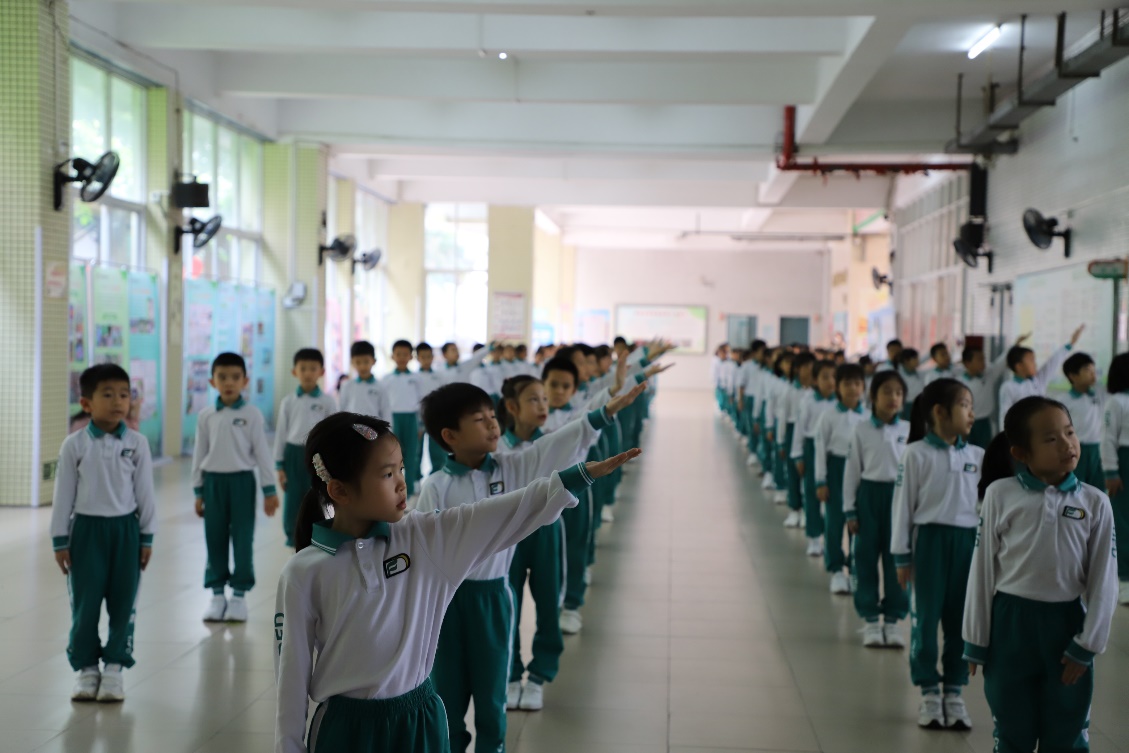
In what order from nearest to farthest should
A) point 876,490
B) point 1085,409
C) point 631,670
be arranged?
point 631,670 < point 876,490 < point 1085,409

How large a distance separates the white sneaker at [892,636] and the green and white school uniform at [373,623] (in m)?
3.83

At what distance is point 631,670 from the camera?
5211mm

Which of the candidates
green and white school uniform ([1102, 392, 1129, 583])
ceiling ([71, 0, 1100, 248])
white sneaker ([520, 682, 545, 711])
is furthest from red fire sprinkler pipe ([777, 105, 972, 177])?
white sneaker ([520, 682, 545, 711])

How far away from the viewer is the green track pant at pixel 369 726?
2.27 m

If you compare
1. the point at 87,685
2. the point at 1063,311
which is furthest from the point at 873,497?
the point at 1063,311

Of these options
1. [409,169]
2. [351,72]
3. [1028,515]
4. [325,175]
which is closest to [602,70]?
[351,72]

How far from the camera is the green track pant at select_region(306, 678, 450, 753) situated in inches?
89.2

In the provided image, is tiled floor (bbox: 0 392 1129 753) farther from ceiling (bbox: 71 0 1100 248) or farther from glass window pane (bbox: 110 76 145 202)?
glass window pane (bbox: 110 76 145 202)

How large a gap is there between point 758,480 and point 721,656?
7340mm

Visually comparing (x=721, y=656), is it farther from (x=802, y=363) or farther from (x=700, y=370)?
(x=700, y=370)

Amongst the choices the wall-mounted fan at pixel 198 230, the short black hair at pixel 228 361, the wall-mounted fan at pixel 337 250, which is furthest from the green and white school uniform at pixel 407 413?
the wall-mounted fan at pixel 337 250

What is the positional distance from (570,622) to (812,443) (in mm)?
3121

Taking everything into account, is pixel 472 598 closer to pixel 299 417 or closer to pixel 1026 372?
pixel 299 417

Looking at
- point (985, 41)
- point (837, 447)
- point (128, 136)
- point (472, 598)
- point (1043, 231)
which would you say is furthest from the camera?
point (128, 136)
